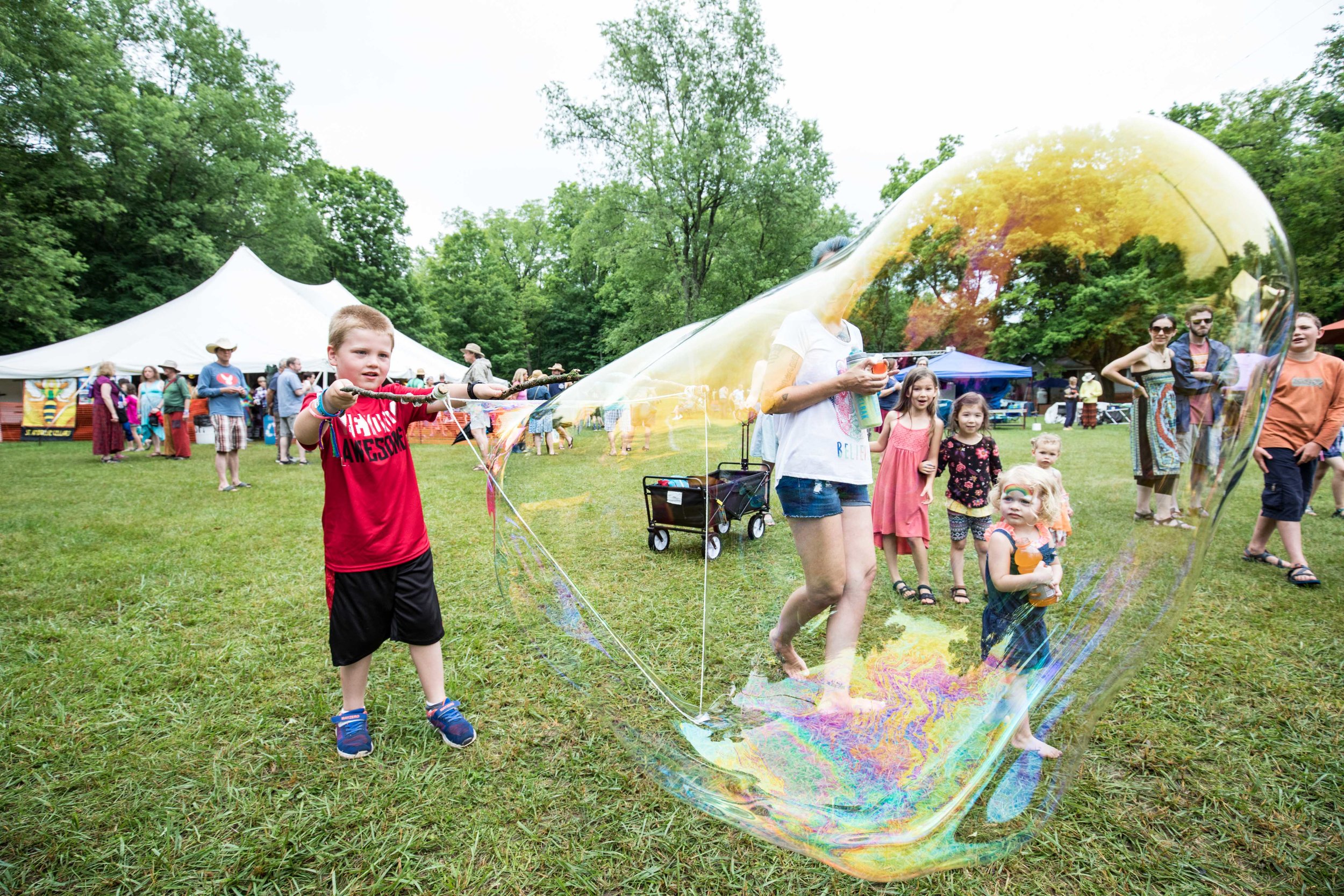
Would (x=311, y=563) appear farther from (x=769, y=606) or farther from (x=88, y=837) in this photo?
(x=769, y=606)

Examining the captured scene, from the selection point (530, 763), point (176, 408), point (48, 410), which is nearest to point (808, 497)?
point (530, 763)

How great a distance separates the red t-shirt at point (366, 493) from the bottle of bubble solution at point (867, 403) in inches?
63.8

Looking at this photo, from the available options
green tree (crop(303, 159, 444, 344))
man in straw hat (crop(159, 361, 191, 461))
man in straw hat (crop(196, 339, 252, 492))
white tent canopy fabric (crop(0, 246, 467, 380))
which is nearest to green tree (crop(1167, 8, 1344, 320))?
man in straw hat (crop(196, 339, 252, 492))

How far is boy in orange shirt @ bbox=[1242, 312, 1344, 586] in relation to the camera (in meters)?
4.20

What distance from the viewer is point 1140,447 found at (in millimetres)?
1562

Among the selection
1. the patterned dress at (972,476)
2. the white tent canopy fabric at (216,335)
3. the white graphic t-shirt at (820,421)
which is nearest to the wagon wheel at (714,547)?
the white graphic t-shirt at (820,421)

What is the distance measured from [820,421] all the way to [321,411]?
171 centimetres

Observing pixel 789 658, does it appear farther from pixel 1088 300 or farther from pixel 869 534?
pixel 1088 300

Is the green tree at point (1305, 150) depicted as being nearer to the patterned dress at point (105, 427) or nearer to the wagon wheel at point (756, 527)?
the wagon wheel at point (756, 527)

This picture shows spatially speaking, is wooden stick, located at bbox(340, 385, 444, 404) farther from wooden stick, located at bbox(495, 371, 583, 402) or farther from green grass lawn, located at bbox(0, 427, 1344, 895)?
green grass lawn, located at bbox(0, 427, 1344, 895)

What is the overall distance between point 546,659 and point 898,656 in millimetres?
1285

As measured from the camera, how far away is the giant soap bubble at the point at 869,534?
1.59m

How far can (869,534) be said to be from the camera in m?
2.14

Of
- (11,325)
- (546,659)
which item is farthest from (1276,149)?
(11,325)
